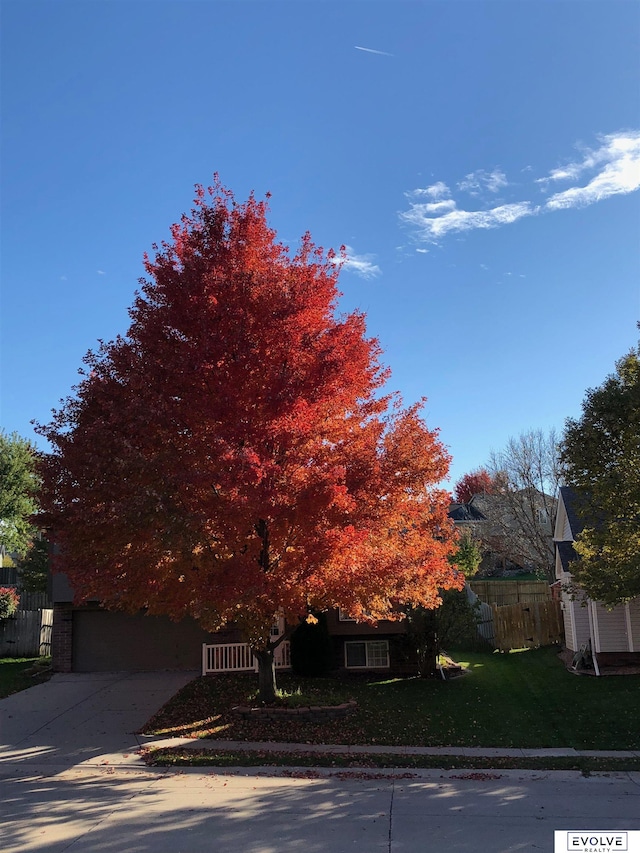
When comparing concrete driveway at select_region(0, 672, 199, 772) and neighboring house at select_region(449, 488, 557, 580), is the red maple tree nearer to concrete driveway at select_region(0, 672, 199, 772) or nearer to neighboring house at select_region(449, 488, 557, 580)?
concrete driveway at select_region(0, 672, 199, 772)

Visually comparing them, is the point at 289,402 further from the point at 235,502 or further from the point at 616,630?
the point at 616,630

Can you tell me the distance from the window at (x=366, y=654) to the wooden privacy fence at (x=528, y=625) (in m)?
Result: 8.77

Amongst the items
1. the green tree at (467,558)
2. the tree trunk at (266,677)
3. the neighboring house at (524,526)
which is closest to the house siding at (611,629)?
the tree trunk at (266,677)

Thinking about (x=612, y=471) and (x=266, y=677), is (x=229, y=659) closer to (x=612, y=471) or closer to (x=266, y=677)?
(x=266, y=677)

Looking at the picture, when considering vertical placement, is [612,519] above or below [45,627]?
above

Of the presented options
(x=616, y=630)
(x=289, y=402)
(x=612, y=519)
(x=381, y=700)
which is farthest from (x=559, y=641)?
(x=289, y=402)

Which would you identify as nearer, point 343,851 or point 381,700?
point 343,851

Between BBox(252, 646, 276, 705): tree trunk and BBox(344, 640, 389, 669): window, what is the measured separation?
17.9 feet

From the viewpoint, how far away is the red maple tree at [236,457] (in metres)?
11.0

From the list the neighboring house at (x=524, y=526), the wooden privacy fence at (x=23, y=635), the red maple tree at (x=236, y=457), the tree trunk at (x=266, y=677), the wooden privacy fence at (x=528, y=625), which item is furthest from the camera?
the neighboring house at (x=524, y=526)

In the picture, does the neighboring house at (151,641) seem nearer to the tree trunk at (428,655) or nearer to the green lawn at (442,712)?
the tree trunk at (428,655)

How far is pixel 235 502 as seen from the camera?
10812 millimetres

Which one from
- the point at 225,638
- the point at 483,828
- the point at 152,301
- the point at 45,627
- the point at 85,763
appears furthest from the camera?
the point at 45,627

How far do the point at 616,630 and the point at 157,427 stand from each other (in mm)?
15925
